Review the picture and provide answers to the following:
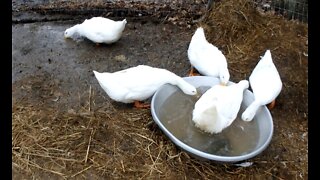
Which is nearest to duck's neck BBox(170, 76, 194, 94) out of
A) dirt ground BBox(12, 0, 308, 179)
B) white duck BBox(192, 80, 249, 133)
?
white duck BBox(192, 80, 249, 133)

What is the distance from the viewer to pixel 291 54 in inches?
147

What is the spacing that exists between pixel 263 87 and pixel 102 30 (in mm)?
1531

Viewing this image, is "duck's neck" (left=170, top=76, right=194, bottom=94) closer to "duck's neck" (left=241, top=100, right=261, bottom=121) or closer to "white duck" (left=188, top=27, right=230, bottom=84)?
"white duck" (left=188, top=27, right=230, bottom=84)

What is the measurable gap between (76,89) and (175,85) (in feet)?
2.64

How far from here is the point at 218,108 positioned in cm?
271

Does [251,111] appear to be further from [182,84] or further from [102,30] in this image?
[102,30]

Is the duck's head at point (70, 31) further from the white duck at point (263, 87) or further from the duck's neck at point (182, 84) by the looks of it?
the white duck at point (263, 87)

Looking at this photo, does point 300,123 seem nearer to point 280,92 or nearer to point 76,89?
point 280,92

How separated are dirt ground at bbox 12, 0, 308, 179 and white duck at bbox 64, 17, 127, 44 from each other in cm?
11

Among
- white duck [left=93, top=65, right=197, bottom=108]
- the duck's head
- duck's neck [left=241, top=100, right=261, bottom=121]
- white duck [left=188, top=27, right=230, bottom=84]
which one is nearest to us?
duck's neck [left=241, top=100, right=261, bottom=121]

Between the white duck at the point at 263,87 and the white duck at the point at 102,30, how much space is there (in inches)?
50.1

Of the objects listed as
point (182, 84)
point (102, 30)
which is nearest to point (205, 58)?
point (182, 84)

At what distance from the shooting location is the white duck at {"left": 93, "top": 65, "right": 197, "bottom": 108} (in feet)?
9.73

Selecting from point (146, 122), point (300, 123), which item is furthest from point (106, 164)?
point (300, 123)
